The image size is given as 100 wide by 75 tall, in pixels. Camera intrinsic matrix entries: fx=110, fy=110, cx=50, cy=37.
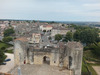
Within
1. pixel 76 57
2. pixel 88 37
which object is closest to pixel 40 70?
pixel 76 57

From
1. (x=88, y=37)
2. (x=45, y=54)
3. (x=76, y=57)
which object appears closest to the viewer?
(x=76, y=57)

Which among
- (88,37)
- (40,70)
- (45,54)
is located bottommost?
(40,70)

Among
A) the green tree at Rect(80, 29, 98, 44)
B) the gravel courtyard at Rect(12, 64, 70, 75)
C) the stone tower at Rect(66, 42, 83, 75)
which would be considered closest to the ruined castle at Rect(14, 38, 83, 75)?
the stone tower at Rect(66, 42, 83, 75)

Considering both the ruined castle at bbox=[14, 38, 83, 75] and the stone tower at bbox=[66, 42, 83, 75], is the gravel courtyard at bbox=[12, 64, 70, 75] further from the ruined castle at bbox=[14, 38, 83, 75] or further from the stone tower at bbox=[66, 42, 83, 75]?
the stone tower at bbox=[66, 42, 83, 75]

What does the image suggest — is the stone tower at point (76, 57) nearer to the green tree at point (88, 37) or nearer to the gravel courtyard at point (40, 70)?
the gravel courtyard at point (40, 70)

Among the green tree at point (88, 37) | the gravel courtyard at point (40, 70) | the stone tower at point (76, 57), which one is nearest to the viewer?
the gravel courtyard at point (40, 70)

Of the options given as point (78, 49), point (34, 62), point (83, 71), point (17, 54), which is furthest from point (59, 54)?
point (83, 71)

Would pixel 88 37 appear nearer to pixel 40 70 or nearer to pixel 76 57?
pixel 76 57

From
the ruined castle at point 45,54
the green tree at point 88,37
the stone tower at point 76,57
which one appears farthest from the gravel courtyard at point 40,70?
the green tree at point 88,37
